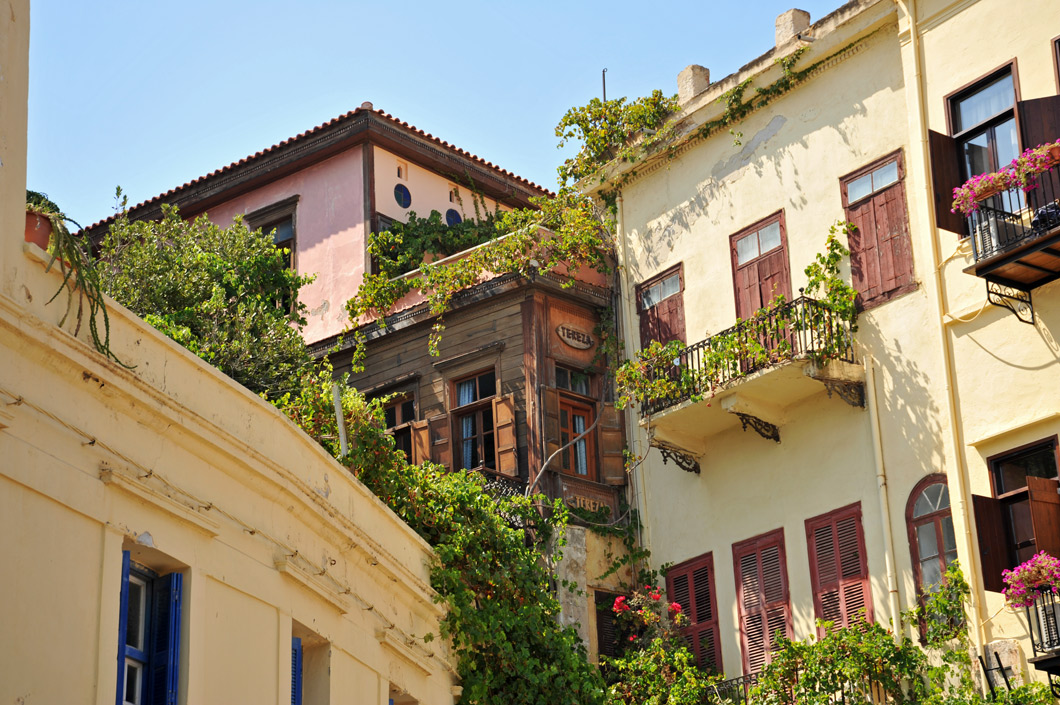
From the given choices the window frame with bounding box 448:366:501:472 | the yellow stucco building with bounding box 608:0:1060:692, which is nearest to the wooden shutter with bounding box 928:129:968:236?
the yellow stucco building with bounding box 608:0:1060:692

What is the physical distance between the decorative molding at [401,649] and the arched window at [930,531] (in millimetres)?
5308

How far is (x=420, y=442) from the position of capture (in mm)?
21375

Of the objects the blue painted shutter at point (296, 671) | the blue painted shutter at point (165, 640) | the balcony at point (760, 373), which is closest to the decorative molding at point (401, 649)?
the blue painted shutter at point (296, 671)

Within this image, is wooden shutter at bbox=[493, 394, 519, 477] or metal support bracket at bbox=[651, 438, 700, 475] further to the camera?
wooden shutter at bbox=[493, 394, 519, 477]

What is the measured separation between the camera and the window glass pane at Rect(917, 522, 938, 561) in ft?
54.4

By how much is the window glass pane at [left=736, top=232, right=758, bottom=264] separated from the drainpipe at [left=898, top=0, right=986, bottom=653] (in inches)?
102

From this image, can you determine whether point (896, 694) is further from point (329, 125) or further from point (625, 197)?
point (329, 125)

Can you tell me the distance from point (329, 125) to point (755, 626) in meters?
10.7

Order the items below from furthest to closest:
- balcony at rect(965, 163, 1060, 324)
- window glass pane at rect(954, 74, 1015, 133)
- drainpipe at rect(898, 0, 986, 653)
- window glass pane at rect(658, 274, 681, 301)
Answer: window glass pane at rect(658, 274, 681, 301)
window glass pane at rect(954, 74, 1015, 133)
drainpipe at rect(898, 0, 986, 653)
balcony at rect(965, 163, 1060, 324)

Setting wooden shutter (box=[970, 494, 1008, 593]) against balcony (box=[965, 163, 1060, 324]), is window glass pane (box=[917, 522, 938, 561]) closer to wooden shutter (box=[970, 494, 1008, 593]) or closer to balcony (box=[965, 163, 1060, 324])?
wooden shutter (box=[970, 494, 1008, 593])

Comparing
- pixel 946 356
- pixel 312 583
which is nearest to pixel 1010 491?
pixel 946 356

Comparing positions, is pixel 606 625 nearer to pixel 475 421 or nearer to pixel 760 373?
pixel 475 421

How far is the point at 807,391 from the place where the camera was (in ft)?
59.7

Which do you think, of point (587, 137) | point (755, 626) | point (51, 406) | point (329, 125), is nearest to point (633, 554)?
point (755, 626)
